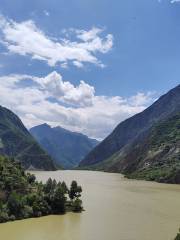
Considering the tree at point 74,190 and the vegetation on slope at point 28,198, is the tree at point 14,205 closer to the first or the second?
the vegetation on slope at point 28,198

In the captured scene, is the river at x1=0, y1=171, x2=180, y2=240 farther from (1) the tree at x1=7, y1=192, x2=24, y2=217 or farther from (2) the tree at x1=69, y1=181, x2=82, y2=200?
(2) the tree at x1=69, y1=181, x2=82, y2=200

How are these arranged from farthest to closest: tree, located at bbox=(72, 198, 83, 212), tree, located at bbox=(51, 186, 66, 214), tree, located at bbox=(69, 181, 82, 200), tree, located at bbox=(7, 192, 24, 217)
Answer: tree, located at bbox=(69, 181, 82, 200), tree, located at bbox=(72, 198, 83, 212), tree, located at bbox=(51, 186, 66, 214), tree, located at bbox=(7, 192, 24, 217)

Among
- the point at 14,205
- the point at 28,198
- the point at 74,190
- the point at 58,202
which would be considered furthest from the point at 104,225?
the point at 74,190

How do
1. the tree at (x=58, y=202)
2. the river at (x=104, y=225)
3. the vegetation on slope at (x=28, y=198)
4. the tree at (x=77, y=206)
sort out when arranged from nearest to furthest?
the river at (x=104, y=225), the vegetation on slope at (x=28, y=198), the tree at (x=58, y=202), the tree at (x=77, y=206)

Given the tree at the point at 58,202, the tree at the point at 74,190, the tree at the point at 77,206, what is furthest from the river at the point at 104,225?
the tree at the point at 74,190

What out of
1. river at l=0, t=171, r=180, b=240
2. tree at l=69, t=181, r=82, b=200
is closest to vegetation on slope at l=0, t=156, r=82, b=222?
tree at l=69, t=181, r=82, b=200

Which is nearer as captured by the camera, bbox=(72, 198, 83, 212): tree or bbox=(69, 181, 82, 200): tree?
bbox=(72, 198, 83, 212): tree

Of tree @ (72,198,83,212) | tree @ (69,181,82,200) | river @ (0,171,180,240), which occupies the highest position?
tree @ (69,181,82,200)

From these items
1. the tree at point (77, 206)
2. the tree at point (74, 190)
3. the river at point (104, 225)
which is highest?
the tree at point (74, 190)
